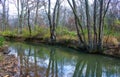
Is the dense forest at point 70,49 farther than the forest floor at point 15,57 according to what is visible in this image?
Yes

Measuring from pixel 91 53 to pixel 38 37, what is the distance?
1283cm

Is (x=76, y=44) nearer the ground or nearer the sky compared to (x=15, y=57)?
nearer the sky

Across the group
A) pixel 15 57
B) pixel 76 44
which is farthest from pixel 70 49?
pixel 15 57

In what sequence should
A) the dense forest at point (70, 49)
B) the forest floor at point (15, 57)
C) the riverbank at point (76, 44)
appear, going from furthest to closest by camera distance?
the riverbank at point (76, 44), the dense forest at point (70, 49), the forest floor at point (15, 57)

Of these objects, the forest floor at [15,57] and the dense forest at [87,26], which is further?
the dense forest at [87,26]

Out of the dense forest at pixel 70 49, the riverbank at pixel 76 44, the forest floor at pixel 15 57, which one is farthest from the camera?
the riverbank at pixel 76 44

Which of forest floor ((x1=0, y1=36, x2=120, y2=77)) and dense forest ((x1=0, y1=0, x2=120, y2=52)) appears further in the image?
dense forest ((x1=0, y1=0, x2=120, y2=52))

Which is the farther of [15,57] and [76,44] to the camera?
[76,44]

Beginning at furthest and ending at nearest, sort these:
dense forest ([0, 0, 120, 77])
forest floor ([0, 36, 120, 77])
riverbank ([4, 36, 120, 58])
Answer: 1. riverbank ([4, 36, 120, 58])
2. dense forest ([0, 0, 120, 77])
3. forest floor ([0, 36, 120, 77])

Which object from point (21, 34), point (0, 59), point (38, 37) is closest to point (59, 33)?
point (38, 37)

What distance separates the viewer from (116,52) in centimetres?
1825

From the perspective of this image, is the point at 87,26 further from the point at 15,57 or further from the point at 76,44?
the point at 15,57

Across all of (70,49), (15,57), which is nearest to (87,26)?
(70,49)

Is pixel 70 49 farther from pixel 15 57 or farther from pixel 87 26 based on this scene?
pixel 15 57
